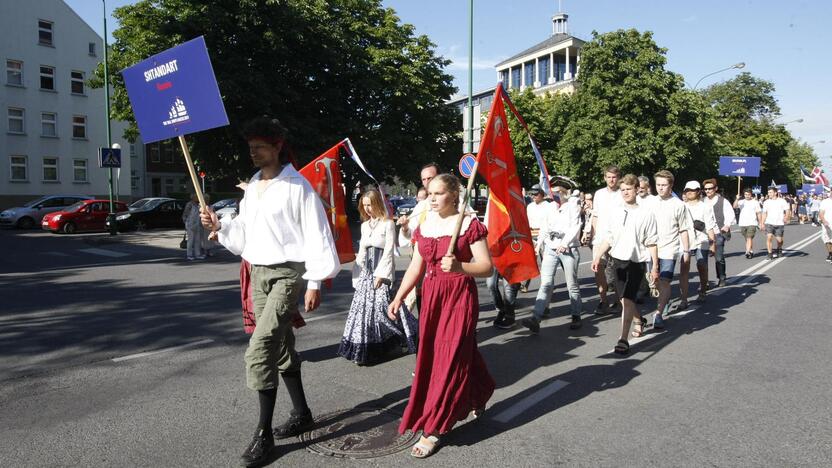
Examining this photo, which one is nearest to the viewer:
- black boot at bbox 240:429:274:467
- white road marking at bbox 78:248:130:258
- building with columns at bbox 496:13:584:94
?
black boot at bbox 240:429:274:467

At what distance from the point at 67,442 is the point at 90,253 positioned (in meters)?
14.4

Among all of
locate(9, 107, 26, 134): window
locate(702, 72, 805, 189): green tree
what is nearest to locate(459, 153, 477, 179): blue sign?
locate(9, 107, 26, 134): window

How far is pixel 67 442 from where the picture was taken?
3.76 meters

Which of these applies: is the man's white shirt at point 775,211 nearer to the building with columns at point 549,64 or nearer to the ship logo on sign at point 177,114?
the ship logo on sign at point 177,114

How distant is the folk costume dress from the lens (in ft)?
18.3

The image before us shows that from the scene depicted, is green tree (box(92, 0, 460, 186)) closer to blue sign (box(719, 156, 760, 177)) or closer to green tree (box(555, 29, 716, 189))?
green tree (box(555, 29, 716, 189))

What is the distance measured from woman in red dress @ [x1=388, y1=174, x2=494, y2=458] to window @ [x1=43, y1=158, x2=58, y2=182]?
39.8 m

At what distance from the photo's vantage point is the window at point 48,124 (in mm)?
36759

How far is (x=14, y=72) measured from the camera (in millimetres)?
35406

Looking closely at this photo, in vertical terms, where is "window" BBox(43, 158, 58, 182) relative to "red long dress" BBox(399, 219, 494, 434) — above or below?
above

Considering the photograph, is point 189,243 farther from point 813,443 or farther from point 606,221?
point 813,443

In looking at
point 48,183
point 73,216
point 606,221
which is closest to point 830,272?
point 606,221

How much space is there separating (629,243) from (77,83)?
1608 inches

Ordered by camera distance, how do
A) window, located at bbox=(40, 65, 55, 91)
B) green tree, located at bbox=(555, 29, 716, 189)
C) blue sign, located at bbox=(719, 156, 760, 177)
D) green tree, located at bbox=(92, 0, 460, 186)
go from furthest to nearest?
blue sign, located at bbox=(719, 156, 760, 177), window, located at bbox=(40, 65, 55, 91), green tree, located at bbox=(555, 29, 716, 189), green tree, located at bbox=(92, 0, 460, 186)
